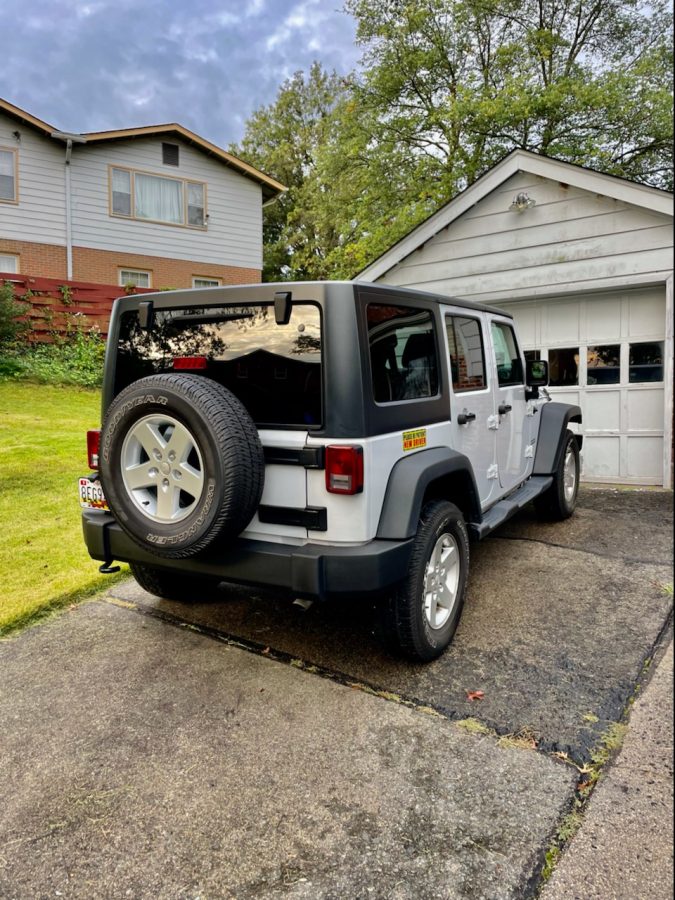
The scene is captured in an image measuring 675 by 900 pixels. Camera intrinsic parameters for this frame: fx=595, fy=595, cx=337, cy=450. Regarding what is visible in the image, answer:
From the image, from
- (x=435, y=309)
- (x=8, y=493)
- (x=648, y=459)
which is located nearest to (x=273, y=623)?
(x=435, y=309)

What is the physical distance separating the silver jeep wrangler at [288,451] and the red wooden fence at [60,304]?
10.6 metres

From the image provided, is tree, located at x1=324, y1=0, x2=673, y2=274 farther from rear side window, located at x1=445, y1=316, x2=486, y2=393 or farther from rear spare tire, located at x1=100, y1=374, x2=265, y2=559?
rear spare tire, located at x1=100, y1=374, x2=265, y2=559

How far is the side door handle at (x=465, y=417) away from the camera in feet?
11.7

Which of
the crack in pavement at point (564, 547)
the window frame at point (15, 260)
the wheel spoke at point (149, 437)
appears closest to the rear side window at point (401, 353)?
the wheel spoke at point (149, 437)

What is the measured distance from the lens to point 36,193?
14.5m

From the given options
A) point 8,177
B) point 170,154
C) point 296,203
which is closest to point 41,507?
point 8,177

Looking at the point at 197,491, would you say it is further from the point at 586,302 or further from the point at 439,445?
the point at 586,302

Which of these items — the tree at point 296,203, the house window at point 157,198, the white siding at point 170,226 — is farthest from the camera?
the house window at point 157,198

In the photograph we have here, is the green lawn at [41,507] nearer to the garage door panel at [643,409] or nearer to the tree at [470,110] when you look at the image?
the tree at [470,110]

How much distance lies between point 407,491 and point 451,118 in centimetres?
1109

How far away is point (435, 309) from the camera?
11.5ft

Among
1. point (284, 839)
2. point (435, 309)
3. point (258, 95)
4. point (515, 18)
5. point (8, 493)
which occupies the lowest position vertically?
point (284, 839)

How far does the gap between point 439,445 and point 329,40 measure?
212 cm

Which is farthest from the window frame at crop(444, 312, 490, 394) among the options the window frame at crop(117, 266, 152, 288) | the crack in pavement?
the window frame at crop(117, 266, 152, 288)
